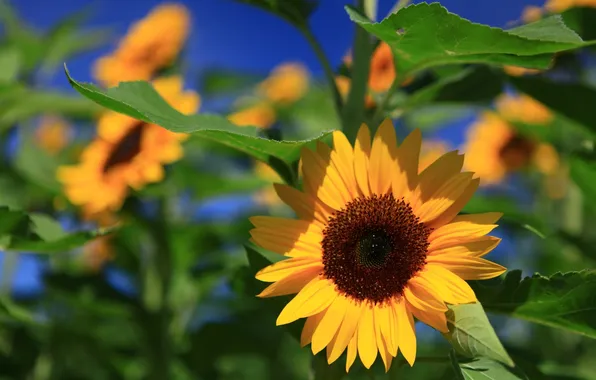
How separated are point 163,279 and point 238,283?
2.67 feet

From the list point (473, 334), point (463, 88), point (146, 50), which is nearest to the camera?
point (473, 334)

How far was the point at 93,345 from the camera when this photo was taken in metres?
1.74

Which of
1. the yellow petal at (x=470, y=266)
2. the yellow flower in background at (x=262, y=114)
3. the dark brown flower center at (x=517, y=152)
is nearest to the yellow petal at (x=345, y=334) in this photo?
the yellow petal at (x=470, y=266)

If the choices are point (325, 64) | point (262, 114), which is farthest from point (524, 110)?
point (325, 64)

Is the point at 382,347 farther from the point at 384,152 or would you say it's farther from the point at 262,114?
the point at 262,114

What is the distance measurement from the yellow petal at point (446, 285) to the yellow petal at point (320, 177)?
0.14 meters

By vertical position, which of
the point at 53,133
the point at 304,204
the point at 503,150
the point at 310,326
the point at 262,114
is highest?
the point at 304,204

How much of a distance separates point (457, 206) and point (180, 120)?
1.12 feet

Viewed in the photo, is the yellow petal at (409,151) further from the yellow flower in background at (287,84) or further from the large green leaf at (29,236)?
the yellow flower in background at (287,84)

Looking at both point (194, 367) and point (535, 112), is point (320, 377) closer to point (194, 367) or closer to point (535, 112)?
Answer: point (194, 367)

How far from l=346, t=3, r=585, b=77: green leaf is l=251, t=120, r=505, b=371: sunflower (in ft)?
0.36

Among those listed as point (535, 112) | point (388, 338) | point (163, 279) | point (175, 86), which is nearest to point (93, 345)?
point (163, 279)

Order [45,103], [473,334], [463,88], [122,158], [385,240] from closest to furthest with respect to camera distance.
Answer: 1. [473,334]
2. [385,240]
3. [463,88]
4. [122,158]
5. [45,103]

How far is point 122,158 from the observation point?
5.17 ft
